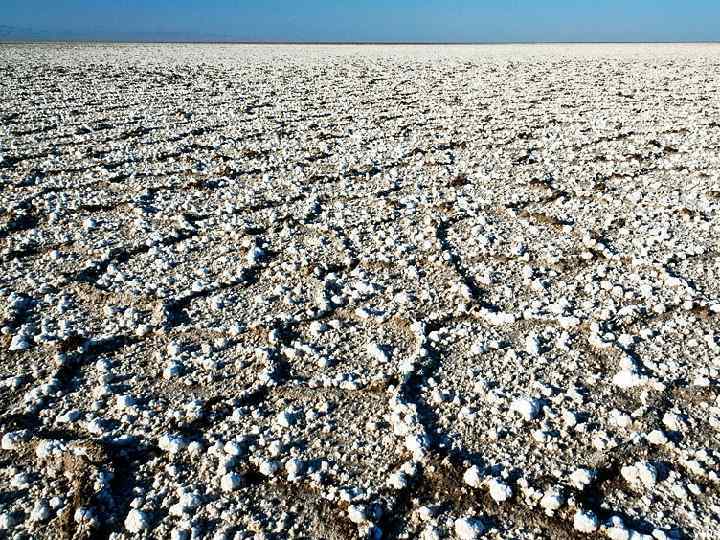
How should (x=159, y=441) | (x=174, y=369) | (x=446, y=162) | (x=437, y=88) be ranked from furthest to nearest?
(x=437, y=88), (x=446, y=162), (x=174, y=369), (x=159, y=441)

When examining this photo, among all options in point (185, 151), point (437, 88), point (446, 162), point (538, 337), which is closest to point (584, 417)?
point (538, 337)

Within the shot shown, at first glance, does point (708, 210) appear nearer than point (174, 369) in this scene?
No

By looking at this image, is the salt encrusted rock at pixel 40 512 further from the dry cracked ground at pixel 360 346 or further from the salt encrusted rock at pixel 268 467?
the salt encrusted rock at pixel 268 467

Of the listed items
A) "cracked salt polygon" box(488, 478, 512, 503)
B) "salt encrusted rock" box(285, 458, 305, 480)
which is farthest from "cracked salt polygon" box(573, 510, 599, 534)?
"salt encrusted rock" box(285, 458, 305, 480)

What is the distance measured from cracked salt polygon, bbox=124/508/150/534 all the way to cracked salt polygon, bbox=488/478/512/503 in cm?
77

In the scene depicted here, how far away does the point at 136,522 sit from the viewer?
127 centimetres

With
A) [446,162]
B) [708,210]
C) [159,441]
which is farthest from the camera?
[446,162]

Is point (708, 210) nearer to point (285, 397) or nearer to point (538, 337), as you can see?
point (538, 337)

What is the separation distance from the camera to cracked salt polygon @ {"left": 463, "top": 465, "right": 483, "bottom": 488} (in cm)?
137

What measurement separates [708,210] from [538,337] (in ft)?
5.82

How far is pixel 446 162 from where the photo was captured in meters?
4.32

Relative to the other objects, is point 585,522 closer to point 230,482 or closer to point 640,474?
point 640,474

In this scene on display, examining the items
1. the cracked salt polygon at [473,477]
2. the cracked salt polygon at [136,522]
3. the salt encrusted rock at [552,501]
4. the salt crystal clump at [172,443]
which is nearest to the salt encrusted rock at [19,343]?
the salt crystal clump at [172,443]

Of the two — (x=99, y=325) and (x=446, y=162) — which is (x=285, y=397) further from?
(x=446, y=162)
